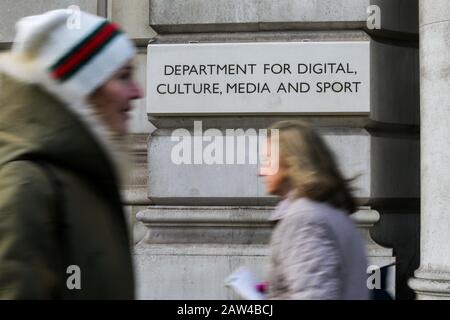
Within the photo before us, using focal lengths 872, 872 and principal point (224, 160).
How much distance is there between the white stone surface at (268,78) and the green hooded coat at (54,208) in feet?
17.0

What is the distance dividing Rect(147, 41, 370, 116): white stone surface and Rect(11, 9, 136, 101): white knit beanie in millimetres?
5083

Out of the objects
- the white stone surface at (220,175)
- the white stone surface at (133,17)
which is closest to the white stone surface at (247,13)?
the white stone surface at (133,17)

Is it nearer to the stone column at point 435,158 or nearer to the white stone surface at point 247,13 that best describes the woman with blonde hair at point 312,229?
the stone column at point 435,158

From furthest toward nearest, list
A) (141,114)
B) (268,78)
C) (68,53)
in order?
(141,114) → (268,78) → (68,53)

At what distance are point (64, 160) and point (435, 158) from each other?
5127mm

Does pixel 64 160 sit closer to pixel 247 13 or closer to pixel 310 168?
pixel 310 168

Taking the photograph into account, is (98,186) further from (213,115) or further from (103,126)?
(213,115)

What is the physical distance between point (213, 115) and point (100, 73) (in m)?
5.22

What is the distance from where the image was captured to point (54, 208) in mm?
1677

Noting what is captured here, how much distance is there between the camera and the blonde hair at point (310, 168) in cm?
315

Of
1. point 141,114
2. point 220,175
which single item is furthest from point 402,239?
point 141,114

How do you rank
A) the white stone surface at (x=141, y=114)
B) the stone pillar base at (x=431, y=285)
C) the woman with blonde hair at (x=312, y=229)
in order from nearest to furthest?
the woman with blonde hair at (x=312, y=229)
the stone pillar base at (x=431, y=285)
the white stone surface at (x=141, y=114)

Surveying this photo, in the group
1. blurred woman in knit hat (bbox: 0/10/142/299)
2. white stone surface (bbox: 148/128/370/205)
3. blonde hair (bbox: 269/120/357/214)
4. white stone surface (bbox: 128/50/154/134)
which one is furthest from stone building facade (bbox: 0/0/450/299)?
blurred woman in knit hat (bbox: 0/10/142/299)

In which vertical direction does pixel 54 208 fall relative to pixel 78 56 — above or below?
below
